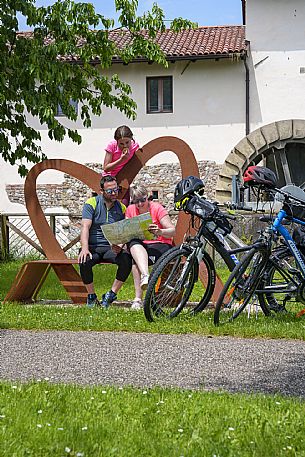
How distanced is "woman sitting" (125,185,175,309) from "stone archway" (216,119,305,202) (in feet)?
50.4

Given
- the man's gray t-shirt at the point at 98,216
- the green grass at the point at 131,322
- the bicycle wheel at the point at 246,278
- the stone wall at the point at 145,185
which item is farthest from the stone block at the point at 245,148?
the bicycle wheel at the point at 246,278

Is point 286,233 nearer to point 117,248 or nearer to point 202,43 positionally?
point 117,248

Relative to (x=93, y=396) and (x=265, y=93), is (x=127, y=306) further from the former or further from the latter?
(x=265, y=93)

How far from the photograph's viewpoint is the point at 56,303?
1038 centimetres

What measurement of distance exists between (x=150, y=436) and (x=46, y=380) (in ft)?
4.71

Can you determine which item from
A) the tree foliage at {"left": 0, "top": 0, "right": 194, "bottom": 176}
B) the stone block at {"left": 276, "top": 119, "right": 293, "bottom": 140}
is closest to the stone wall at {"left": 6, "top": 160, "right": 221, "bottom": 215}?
the stone block at {"left": 276, "top": 119, "right": 293, "bottom": 140}

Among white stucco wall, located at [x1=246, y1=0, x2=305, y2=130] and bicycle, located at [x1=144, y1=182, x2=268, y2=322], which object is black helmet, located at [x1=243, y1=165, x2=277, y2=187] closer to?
bicycle, located at [x1=144, y1=182, x2=268, y2=322]

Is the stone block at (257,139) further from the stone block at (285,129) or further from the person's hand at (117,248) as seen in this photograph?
the person's hand at (117,248)

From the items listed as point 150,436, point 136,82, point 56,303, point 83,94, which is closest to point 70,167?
point 56,303

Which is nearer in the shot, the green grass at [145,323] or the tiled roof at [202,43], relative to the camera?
the green grass at [145,323]

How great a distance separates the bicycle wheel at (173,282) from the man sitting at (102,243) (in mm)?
1525

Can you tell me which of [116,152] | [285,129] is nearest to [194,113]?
[285,129]

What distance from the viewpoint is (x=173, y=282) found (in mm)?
7832

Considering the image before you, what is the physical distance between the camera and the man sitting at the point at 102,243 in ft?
30.5
